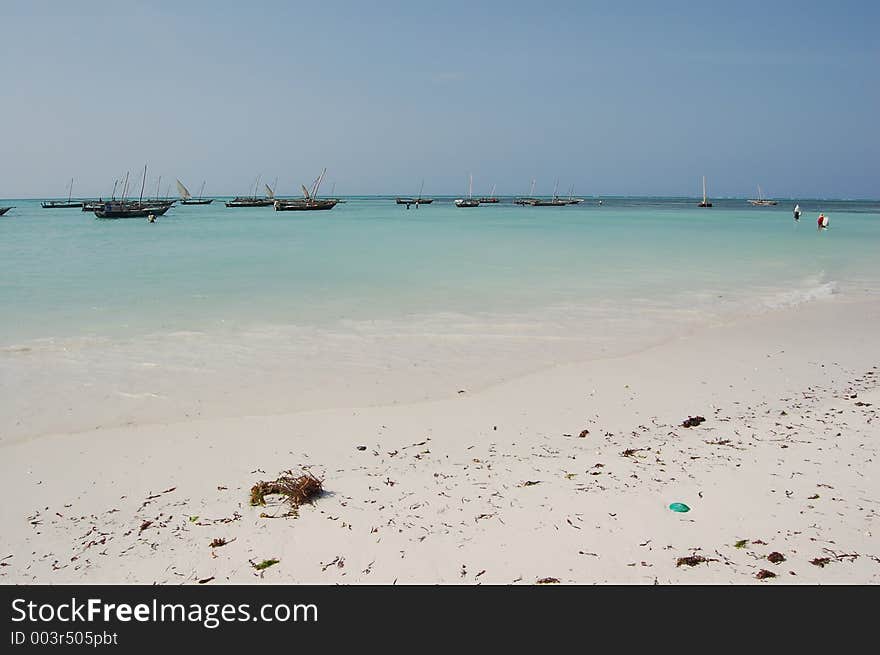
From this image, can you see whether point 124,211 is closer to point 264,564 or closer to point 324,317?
point 324,317

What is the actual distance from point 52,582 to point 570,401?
4.61 meters

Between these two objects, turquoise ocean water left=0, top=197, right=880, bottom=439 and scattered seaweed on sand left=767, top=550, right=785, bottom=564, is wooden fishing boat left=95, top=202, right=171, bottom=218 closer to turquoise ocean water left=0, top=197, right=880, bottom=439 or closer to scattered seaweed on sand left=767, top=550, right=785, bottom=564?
turquoise ocean water left=0, top=197, right=880, bottom=439

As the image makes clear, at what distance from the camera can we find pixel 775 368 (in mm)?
7133

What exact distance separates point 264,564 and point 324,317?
306 inches

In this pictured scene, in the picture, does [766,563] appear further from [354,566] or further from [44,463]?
[44,463]

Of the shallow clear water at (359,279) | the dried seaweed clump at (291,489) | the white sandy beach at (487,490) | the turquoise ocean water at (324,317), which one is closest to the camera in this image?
the white sandy beach at (487,490)

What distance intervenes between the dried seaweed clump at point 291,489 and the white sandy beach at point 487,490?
0.30 feet

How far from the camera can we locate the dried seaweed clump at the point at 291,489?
3.86m

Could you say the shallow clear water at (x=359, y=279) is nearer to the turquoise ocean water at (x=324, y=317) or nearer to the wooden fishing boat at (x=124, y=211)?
the turquoise ocean water at (x=324, y=317)

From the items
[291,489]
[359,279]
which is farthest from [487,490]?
[359,279]

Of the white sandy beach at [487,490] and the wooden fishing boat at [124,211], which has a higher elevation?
the wooden fishing boat at [124,211]

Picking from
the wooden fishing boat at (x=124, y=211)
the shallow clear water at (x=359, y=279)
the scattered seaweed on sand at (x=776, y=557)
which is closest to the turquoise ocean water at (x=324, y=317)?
the shallow clear water at (x=359, y=279)
